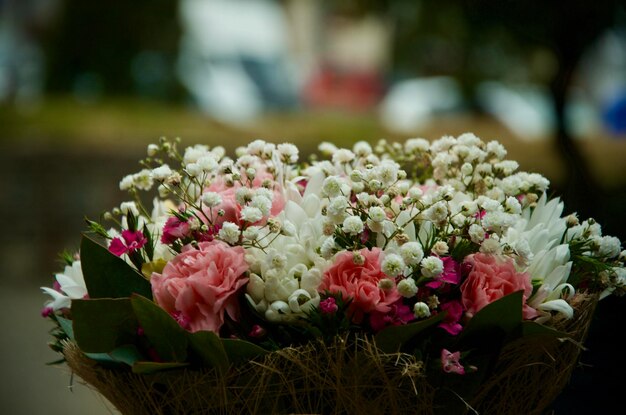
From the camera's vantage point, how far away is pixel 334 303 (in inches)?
44.5

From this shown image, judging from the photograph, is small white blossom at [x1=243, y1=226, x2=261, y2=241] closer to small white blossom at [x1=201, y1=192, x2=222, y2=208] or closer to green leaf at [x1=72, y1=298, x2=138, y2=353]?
small white blossom at [x1=201, y1=192, x2=222, y2=208]

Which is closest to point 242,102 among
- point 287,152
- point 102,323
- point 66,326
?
point 287,152

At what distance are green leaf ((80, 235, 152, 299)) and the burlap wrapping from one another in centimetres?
10

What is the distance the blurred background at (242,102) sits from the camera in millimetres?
3422

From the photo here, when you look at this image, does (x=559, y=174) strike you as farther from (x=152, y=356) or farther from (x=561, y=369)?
(x=152, y=356)

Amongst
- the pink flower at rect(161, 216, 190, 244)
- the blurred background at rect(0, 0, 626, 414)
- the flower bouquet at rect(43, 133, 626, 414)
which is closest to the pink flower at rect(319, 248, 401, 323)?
the flower bouquet at rect(43, 133, 626, 414)

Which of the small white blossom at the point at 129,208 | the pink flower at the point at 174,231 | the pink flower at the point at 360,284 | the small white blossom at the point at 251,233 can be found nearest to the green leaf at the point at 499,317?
the pink flower at the point at 360,284

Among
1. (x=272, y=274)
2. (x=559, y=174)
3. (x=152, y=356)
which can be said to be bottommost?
(x=152, y=356)

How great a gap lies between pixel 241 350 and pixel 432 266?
0.88 feet

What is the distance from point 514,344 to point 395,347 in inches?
6.9

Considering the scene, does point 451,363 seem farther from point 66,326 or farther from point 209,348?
point 66,326

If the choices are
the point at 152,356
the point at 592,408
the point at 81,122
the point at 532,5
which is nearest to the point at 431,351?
the point at 152,356

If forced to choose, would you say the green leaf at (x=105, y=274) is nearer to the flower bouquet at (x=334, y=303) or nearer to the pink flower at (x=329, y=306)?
the flower bouquet at (x=334, y=303)

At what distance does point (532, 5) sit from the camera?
11.1 feet
